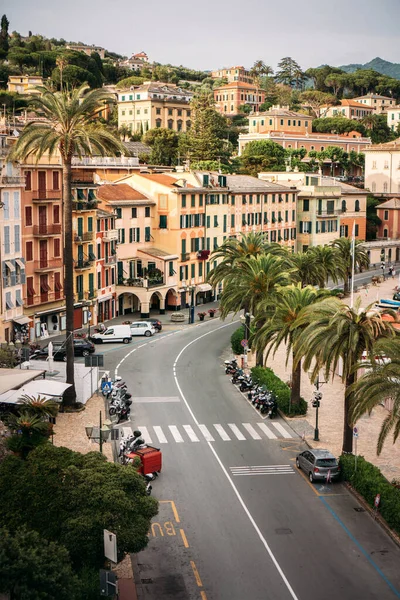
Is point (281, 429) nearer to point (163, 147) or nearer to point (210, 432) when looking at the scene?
point (210, 432)

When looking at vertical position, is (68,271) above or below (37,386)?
above

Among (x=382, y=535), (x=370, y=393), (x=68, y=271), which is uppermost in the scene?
(x=68, y=271)

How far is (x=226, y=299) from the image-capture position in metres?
63.9

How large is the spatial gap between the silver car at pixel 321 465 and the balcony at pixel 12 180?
34.1m

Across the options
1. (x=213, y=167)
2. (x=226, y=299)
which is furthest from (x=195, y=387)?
(x=213, y=167)

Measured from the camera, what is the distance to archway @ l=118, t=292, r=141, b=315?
86.1 metres

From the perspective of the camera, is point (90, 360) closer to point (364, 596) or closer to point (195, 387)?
point (195, 387)

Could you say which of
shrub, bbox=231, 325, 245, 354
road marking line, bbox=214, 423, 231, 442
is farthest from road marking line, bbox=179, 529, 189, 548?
shrub, bbox=231, 325, 245, 354

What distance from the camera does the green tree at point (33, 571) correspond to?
2389 centimetres

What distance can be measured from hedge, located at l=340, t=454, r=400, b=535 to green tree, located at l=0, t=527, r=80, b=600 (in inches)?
599

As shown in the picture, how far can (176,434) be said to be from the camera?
161ft

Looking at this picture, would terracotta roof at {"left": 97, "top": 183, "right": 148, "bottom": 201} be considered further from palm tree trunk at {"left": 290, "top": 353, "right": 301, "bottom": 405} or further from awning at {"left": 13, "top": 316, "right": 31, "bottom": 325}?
palm tree trunk at {"left": 290, "top": 353, "right": 301, "bottom": 405}

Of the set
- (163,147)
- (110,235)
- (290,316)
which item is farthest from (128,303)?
(163,147)

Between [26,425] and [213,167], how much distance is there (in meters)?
98.0
